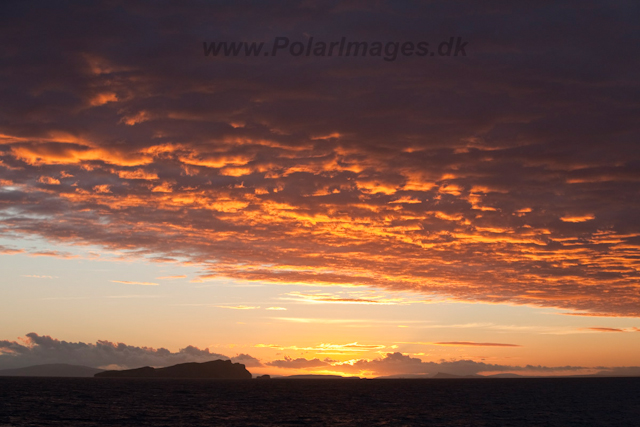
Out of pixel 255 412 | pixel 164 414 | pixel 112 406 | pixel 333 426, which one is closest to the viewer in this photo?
pixel 333 426

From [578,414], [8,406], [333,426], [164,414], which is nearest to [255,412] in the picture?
[164,414]

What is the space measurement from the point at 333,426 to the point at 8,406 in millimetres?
63302

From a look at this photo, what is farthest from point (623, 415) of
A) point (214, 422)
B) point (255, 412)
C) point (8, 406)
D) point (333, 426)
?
point (8, 406)

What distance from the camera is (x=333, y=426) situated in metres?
76.7

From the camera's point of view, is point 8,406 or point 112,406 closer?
point 8,406

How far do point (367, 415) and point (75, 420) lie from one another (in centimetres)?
4777

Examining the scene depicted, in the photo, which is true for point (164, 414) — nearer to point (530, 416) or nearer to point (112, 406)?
point (112, 406)

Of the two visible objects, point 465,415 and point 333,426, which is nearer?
point 333,426

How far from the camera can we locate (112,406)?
10356 cm

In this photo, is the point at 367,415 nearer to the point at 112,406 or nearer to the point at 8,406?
the point at 112,406

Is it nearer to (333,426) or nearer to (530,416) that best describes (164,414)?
(333,426)

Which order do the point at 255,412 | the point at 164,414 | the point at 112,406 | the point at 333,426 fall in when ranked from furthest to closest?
1. the point at 112,406
2. the point at 255,412
3. the point at 164,414
4. the point at 333,426

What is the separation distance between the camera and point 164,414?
8906 cm

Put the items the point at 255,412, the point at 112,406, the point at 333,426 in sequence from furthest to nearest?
1. the point at 112,406
2. the point at 255,412
3. the point at 333,426
